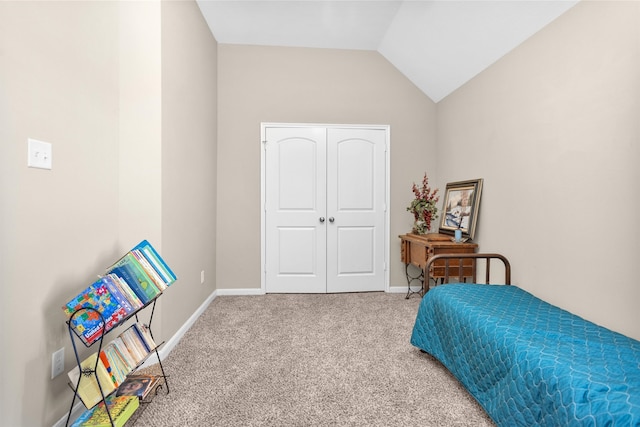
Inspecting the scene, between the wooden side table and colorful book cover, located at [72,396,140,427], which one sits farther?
the wooden side table

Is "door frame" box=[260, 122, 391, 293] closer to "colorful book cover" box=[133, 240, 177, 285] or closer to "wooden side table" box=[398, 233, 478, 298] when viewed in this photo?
"wooden side table" box=[398, 233, 478, 298]

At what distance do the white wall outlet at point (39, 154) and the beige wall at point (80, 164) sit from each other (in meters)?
0.03

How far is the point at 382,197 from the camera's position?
398 cm

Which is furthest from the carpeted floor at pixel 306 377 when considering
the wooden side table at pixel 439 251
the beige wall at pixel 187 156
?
the wooden side table at pixel 439 251

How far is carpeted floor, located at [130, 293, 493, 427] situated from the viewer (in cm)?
162

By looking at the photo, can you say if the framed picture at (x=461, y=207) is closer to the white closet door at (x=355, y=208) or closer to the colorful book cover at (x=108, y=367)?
the white closet door at (x=355, y=208)

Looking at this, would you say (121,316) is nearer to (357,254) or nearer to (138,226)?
(138,226)

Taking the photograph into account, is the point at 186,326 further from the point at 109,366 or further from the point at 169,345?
the point at 109,366

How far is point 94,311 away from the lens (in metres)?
1.43

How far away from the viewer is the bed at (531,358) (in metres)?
1.08

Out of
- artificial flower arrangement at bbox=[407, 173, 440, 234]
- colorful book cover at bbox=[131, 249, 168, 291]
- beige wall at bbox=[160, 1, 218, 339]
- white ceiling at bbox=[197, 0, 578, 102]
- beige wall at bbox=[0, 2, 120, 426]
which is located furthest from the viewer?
artificial flower arrangement at bbox=[407, 173, 440, 234]

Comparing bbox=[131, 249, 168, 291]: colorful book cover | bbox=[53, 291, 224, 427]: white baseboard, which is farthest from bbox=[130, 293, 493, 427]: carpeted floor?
bbox=[131, 249, 168, 291]: colorful book cover

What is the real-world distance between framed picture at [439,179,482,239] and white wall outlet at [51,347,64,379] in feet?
10.6

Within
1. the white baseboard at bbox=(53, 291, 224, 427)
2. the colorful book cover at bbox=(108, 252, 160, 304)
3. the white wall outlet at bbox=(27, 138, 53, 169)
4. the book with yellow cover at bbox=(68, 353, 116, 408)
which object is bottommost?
the white baseboard at bbox=(53, 291, 224, 427)
